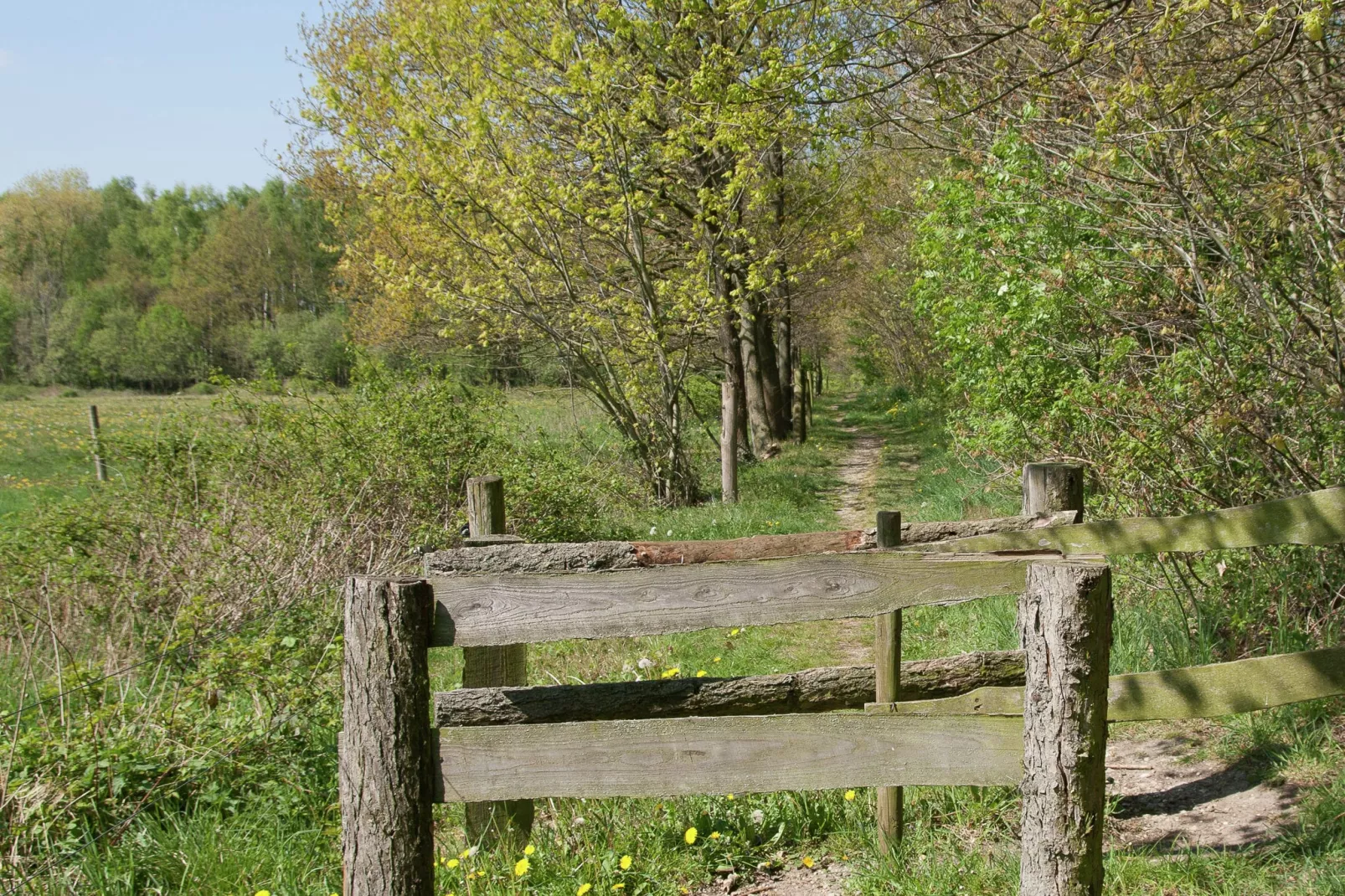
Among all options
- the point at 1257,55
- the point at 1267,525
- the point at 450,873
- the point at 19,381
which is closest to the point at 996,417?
the point at 1257,55

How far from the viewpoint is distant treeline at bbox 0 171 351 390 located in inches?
2415

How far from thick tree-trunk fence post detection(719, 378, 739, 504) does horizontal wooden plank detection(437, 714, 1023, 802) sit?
35.5ft

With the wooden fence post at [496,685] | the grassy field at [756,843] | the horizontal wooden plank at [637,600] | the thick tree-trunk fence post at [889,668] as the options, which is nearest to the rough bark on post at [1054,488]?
the thick tree-trunk fence post at [889,668]

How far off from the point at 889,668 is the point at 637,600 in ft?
3.85

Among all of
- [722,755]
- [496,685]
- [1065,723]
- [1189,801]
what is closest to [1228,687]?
[1065,723]

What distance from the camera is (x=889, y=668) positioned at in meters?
3.51

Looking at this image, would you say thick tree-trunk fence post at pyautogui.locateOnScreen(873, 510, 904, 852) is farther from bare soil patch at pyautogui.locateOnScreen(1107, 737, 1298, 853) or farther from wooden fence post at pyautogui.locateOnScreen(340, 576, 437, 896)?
wooden fence post at pyautogui.locateOnScreen(340, 576, 437, 896)

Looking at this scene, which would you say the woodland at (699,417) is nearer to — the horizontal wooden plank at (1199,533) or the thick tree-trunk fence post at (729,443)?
the thick tree-trunk fence post at (729,443)

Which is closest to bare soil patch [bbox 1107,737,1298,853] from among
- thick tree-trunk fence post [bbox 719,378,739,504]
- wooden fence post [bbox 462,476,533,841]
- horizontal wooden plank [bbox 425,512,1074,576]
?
horizontal wooden plank [bbox 425,512,1074,576]

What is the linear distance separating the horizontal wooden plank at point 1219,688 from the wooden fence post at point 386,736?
4.72 ft

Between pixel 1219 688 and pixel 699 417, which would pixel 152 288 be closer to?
pixel 699 417

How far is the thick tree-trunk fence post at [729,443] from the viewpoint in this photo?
45.1ft

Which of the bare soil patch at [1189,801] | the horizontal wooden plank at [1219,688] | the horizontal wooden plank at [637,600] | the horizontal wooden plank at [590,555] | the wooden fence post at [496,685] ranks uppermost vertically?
the horizontal wooden plank at [590,555]

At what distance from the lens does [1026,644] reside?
2.64 m
